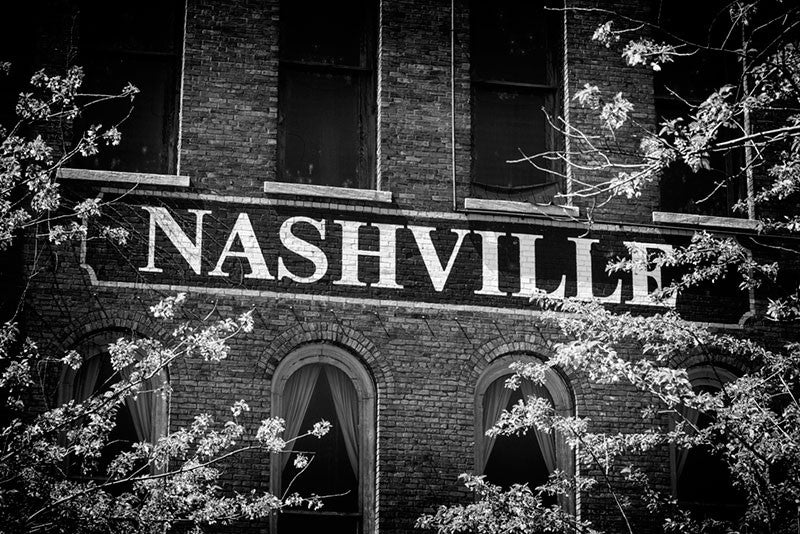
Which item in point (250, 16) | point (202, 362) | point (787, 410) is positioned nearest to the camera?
point (787, 410)

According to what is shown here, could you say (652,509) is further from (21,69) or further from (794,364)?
(21,69)

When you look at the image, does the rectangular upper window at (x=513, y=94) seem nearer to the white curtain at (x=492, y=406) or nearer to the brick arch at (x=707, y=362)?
the white curtain at (x=492, y=406)

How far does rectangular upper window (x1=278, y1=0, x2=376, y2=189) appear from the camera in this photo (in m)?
17.4

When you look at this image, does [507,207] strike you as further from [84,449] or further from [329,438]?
[84,449]

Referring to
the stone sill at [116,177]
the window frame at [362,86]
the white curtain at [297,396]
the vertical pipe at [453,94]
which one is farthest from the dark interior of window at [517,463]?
the stone sill at [116,177]

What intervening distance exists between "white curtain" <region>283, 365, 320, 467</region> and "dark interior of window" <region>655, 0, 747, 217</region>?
17.7ft

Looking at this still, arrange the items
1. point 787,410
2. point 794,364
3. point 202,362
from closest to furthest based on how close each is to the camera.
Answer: point 787,410, point 794,364, point 202,362

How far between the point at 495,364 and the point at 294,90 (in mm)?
4440

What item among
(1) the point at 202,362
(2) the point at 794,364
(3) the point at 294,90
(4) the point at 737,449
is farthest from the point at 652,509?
(3) the point at 294,90

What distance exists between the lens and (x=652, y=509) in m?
13.7

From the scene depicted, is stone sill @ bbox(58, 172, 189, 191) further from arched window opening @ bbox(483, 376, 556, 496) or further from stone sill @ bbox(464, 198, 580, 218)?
arched window opening @ bbox(483, 376, 556, 496)

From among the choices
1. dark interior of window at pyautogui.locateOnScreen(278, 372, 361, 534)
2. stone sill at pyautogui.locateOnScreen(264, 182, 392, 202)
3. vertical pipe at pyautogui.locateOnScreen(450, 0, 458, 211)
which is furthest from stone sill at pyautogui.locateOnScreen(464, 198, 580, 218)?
dark interior of window at pyautogui.locateOnScreen(278, 372, 361, 534)

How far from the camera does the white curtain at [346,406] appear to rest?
16.3 meters

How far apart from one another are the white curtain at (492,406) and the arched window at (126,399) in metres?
3.91
